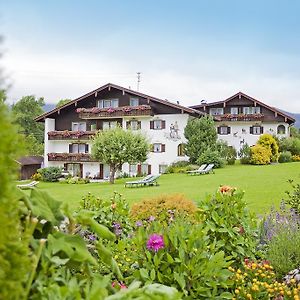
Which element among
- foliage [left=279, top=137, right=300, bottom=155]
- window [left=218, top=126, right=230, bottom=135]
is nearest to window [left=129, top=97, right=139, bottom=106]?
window [left=218, top=126, right=230, bottom=135]

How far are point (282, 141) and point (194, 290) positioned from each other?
1582 inches

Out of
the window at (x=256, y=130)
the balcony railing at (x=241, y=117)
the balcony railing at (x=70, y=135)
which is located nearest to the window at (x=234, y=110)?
the balcony railing at (x=241, y=117)

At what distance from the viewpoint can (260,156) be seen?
1506 inches

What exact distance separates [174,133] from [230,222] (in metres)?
35.3

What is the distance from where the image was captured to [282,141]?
138 ft

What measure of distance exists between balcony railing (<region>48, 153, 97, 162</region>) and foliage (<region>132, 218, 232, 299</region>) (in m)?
36.3

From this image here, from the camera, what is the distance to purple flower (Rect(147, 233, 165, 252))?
140 inches

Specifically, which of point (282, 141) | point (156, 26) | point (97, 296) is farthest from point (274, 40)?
point (97, 296)

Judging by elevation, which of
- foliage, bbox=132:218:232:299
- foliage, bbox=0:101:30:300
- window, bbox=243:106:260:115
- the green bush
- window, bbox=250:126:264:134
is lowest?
foliage, bbox=132:218:232:299

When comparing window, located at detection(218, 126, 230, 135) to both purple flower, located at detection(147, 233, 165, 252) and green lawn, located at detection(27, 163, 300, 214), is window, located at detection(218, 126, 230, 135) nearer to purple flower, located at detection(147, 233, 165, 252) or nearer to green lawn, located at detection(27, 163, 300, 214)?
green lawn, located at detection(27, 163, 300, 214)

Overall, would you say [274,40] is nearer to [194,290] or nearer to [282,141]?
[282,141]

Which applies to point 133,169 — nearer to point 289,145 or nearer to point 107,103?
point 107,103

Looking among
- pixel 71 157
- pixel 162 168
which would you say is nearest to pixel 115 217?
pixel 162 168

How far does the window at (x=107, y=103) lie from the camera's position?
4075 cm
